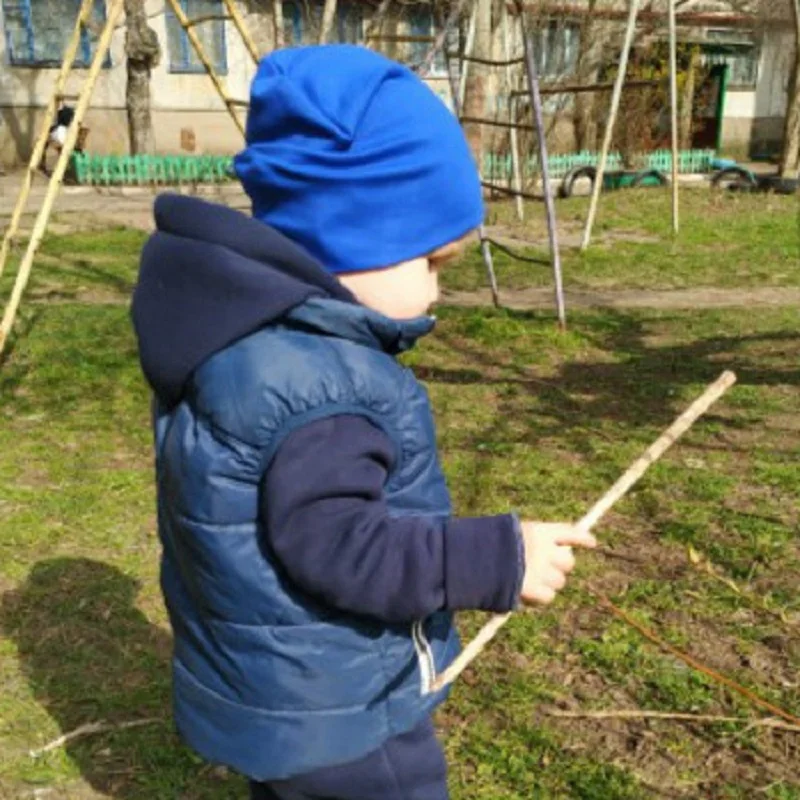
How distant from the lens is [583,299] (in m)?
7.70

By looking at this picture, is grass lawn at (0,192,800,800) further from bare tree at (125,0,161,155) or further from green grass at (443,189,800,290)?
bare tree at (125,0,161,155)

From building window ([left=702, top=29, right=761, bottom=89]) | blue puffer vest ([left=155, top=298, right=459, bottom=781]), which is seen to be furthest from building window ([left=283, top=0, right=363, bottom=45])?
blue puffer vest ([left=155, top=298, right=459, bottom=781])

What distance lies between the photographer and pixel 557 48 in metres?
17.8

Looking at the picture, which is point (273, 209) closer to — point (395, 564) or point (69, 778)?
point (395, 564)

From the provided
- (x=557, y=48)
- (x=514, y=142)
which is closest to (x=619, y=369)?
(x=514, y=142)

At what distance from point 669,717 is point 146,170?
15268mm

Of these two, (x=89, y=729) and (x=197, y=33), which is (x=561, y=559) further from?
(x=197, y=33)

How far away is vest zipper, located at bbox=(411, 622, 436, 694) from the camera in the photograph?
145cm

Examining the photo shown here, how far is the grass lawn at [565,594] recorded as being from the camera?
2.37 metres

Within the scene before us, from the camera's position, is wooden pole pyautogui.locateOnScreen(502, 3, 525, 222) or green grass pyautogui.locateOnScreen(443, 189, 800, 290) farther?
green grass pyautogui.locateOnScreen(443, 189, 800, 290)

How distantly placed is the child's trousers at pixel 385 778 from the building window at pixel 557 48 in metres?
16.5

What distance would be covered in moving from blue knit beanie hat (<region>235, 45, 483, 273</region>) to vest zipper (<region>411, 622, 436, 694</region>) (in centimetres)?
53

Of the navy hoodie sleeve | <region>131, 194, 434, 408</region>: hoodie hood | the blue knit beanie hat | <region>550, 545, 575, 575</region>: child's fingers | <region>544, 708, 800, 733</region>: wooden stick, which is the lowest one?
<region>544, 708, 800, 733</region>: wooden stick

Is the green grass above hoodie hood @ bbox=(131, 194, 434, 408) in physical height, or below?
below
